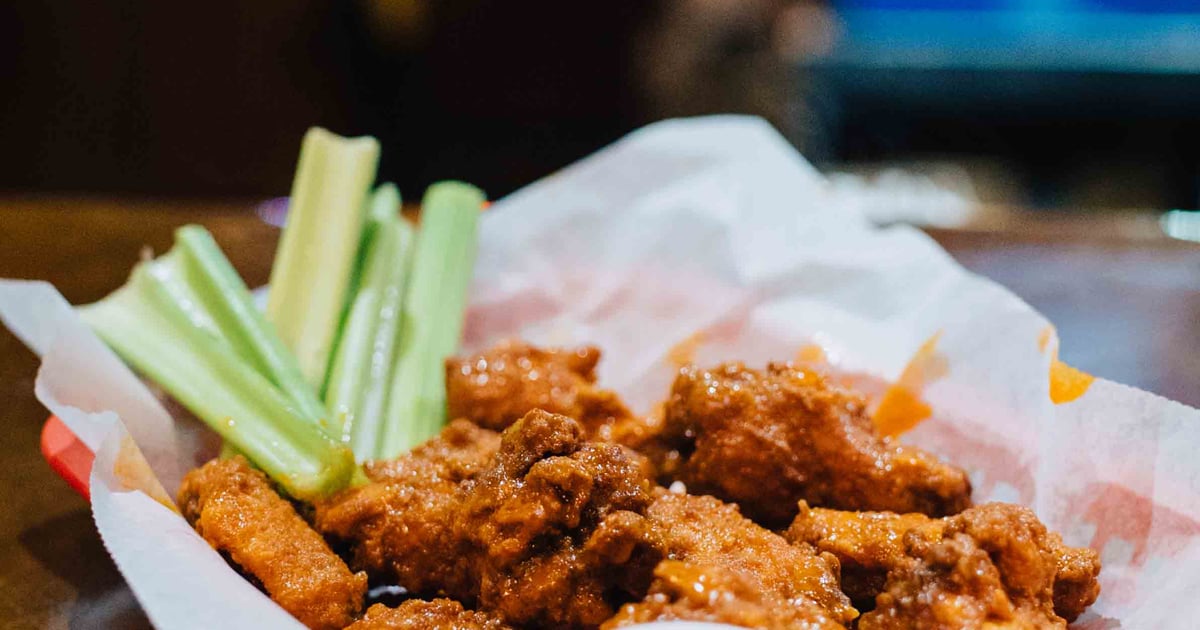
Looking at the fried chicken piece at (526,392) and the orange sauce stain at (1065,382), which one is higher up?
the orange sauce stain at (1065,382)

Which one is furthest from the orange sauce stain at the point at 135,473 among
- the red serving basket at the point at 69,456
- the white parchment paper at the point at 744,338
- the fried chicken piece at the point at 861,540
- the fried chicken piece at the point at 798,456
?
the fried chicken piece at the point at 861,540

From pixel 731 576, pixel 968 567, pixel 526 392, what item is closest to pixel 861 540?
pixel 968 567

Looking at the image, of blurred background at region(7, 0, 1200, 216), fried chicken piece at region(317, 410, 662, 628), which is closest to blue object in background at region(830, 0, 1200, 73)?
blurred background at region(7, 0, 1200, 216)

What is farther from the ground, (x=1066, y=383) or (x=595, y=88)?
(x=1066, y=383)

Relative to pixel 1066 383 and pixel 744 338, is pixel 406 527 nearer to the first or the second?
pixel 744 338

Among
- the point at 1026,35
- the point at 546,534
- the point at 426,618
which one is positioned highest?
the point at 1026,35

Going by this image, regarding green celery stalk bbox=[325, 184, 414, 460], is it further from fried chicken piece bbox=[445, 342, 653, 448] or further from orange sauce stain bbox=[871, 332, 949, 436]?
orange sauce stain bbox=[871, 332, 949, 436]

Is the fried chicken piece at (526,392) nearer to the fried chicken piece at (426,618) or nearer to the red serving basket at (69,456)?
the fried chicken piece at (426,618)
